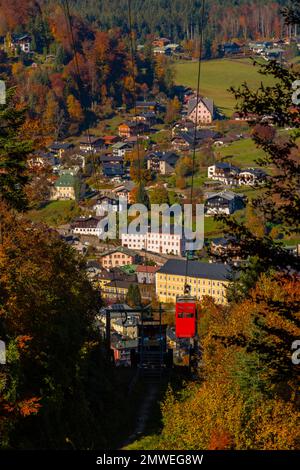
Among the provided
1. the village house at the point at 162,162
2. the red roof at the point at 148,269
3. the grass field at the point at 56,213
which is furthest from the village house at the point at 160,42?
the red roof at the point at 148,269

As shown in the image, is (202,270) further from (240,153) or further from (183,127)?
(183,127)

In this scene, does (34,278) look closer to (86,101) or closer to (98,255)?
(98,255)

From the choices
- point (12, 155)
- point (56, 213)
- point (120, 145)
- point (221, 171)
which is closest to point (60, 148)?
point (120, 145)

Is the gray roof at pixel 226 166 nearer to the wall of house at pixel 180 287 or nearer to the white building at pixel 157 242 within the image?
the white building at pixel 157 242

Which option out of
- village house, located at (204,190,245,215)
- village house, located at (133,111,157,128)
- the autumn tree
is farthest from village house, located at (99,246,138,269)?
the autumn tree

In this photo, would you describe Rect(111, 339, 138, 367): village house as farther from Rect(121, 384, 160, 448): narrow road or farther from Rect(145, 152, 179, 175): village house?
Rect(145, 152, 179, 175): village house

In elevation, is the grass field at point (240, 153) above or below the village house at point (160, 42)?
below

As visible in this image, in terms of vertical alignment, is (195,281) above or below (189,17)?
below
